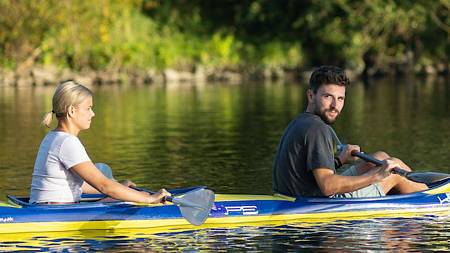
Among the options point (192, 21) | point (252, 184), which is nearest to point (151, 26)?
point (192, 21)

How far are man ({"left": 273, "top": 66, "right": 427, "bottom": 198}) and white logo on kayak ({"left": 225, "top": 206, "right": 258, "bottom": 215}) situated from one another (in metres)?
0.36

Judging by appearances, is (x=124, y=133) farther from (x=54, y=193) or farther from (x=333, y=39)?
(x=333, y=39)

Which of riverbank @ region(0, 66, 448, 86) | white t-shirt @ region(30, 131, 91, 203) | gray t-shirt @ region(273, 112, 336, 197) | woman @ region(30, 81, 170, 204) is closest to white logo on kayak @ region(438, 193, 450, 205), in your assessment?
gray t-shirt @ region(273, 112, 336, 197)

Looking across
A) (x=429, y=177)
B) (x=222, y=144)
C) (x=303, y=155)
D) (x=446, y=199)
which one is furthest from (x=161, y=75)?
(x=303, y=155)

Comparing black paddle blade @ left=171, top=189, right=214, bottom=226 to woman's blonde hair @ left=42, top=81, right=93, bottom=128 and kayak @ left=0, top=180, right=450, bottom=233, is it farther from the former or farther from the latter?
woman's blonde hair @ left=42, top=81, right=93, bottom=128

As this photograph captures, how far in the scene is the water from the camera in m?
11.2

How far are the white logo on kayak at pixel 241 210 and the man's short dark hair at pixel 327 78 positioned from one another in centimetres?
138

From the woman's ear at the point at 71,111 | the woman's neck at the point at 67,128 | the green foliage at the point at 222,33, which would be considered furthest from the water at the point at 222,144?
the green foliage at the point at 222,33

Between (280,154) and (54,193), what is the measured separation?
219 cm

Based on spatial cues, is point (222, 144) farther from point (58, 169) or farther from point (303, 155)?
point (58, 169)

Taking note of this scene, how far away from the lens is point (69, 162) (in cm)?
1110

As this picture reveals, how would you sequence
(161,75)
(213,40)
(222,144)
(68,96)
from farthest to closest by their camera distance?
(213,40), (161,75), (222,144), (68,96)

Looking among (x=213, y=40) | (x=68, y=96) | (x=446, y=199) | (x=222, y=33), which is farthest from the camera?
(x=222, y=33)

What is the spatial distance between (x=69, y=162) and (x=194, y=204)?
1.22 m
